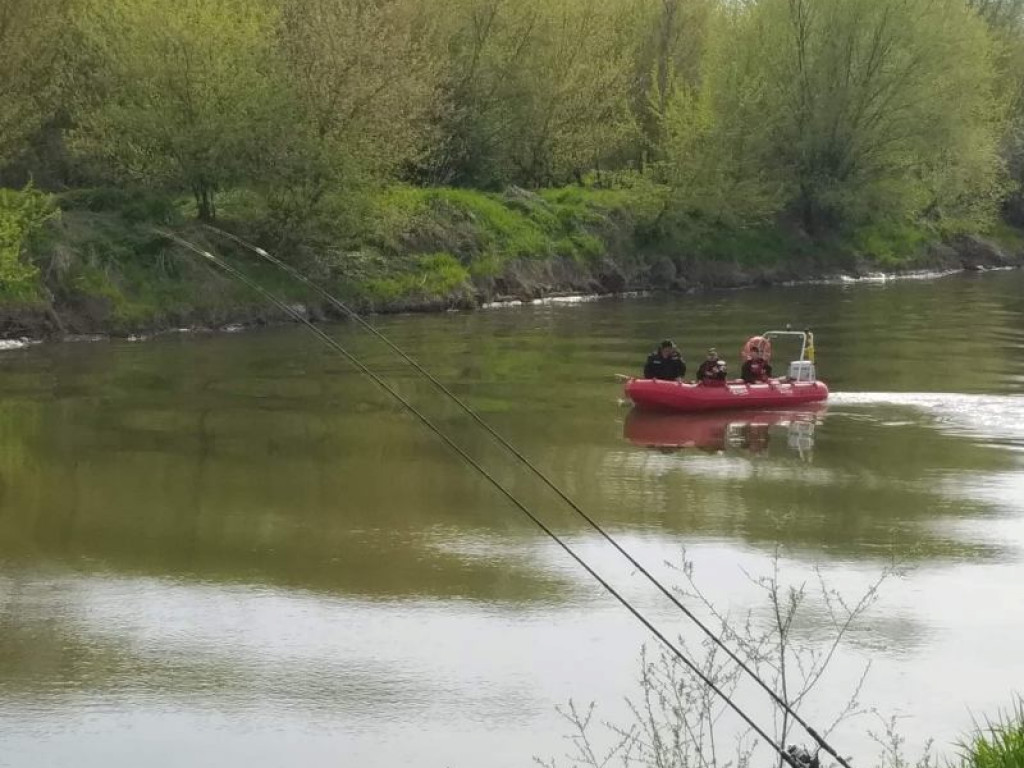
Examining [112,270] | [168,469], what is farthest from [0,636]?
[112,270]

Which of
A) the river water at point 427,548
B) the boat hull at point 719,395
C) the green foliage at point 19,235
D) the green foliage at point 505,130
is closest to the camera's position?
the river water at point 427,548

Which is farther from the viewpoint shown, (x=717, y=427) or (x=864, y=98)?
(x=864, y=98)

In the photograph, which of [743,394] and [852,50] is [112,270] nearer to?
[743,394]

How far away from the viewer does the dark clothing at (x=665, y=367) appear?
24219 millimetres

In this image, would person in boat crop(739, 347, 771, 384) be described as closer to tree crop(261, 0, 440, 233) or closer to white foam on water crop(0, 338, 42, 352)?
tree crop(261, 0, 440, 233)

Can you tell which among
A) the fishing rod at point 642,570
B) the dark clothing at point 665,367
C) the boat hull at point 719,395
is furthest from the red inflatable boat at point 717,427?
the fishing rod at point 642,570

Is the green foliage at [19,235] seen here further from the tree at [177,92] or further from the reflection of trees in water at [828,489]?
the reflection of trees in water at [828,489]

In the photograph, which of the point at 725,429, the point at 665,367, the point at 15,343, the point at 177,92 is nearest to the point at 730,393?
the point at 665,367

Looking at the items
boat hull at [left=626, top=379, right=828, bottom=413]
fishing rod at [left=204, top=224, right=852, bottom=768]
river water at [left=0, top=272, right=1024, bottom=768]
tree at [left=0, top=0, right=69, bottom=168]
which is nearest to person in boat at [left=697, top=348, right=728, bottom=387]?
boat hull at [left=626, top=379, right=828, bottom=413]

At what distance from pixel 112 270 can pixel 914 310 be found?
20.7 meters

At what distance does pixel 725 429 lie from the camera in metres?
22.7

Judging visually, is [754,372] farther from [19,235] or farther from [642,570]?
[642,570]

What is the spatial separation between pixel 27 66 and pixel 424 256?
11247 millimetres

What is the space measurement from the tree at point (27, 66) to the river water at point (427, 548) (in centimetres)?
672
